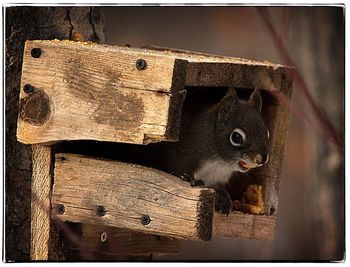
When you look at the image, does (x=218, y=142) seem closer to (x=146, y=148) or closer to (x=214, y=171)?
(x=214, y=171)

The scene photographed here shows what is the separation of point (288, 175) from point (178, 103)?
1605 millimetres

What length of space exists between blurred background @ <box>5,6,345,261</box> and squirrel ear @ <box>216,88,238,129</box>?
0.40m

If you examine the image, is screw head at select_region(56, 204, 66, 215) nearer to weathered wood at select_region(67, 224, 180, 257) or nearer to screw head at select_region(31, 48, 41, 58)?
weathered wood at select_region(67, 224, 180, 257)

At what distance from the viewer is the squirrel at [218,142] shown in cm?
298

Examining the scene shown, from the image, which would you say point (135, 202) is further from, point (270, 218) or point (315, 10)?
point (315, 10)

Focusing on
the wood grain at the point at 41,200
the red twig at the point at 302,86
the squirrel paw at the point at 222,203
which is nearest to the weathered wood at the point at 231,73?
the red twig at the point at 302,86

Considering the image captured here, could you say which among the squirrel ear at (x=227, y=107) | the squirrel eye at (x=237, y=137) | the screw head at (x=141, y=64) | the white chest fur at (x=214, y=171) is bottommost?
the white chest fur at (x=214, y=171)

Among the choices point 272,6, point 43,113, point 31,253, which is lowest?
point 31,253

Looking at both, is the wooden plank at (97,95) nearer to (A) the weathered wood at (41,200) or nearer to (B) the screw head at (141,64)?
(B) the screw head at (141,64)

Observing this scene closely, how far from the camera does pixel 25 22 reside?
318 centimetres

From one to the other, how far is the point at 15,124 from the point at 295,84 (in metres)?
1.34

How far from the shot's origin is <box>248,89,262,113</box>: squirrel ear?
3.04 metres

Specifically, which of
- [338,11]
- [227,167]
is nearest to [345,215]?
[227,167]

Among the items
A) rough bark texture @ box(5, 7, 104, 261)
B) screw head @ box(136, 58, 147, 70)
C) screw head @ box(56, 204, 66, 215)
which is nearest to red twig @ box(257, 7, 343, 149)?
screw head @ box(136, 58, 147, 70)
